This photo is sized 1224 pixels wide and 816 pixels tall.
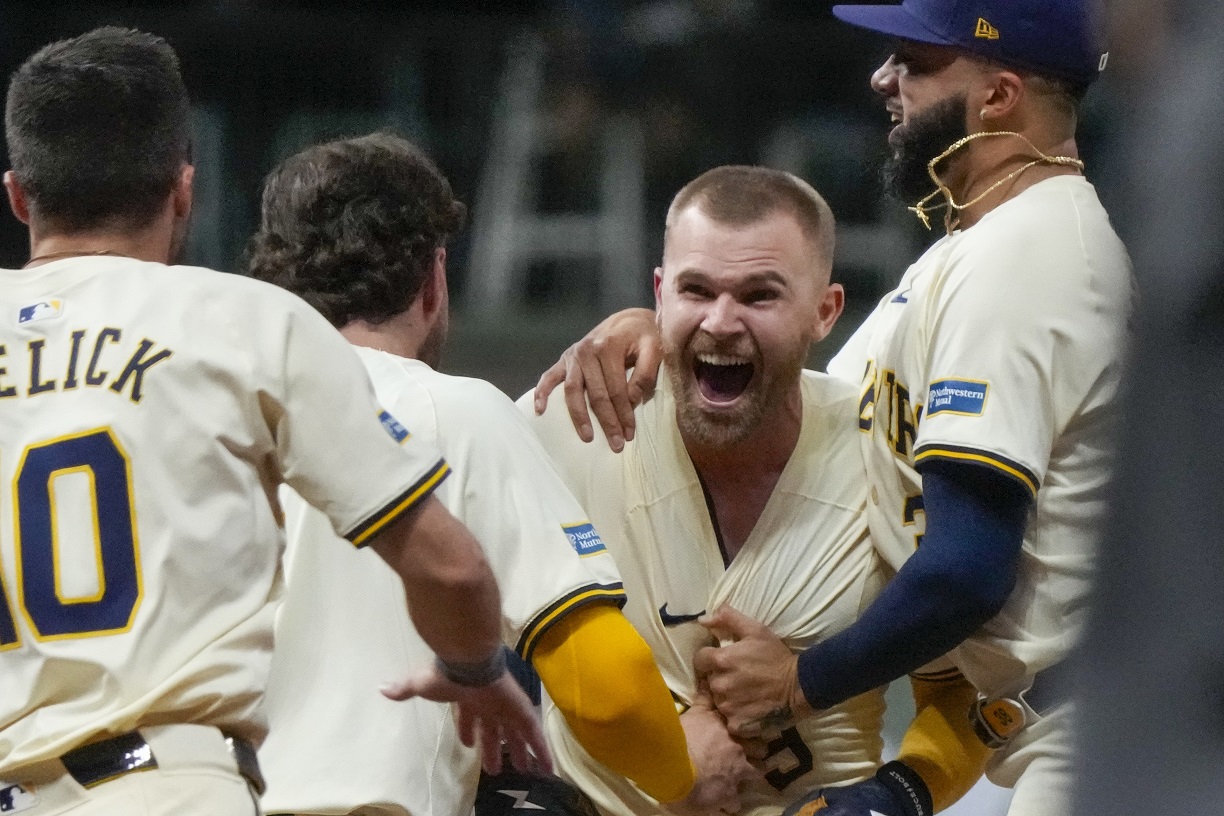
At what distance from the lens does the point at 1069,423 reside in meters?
2.97

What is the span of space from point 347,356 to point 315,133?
8533 millimetres

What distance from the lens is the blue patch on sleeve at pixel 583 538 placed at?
110 inches

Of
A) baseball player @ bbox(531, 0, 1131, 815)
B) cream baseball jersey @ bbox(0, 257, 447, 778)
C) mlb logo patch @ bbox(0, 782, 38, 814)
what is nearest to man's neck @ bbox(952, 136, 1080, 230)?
baseball player @ bbox(531, 0, 1131, 815)

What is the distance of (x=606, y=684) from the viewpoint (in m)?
2.74

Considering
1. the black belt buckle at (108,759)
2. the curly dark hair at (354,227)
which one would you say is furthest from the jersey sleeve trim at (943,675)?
the black belt buckle at (108,759)

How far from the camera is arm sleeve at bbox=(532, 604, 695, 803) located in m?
2.74

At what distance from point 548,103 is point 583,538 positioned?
330 inches

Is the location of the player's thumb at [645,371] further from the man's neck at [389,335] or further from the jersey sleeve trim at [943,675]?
the jersey sleeve trim at [943,675]

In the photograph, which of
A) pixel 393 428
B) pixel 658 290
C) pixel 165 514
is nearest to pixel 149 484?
pixel 165 514

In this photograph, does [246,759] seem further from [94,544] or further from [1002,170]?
[1002,170]

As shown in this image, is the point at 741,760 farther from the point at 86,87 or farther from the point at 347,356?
the point at 86,87

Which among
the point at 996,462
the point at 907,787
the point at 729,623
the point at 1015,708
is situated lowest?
the point at 907,787

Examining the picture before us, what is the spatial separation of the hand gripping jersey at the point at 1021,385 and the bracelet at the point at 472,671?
93cm

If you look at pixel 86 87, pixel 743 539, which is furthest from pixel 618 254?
pixel 86 87
